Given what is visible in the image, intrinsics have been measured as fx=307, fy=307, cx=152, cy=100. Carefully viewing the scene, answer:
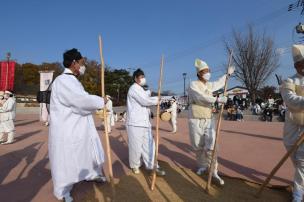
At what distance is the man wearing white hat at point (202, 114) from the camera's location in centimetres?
537

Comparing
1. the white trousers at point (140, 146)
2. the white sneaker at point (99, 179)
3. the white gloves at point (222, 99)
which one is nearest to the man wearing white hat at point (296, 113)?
the white gloves at point (222, 99)

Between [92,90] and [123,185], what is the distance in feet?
134

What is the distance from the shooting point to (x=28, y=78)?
59844mm

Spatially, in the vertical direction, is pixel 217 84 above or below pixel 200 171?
above

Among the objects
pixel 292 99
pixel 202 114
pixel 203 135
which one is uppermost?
pixel 292 99

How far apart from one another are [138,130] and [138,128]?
1.5 inches

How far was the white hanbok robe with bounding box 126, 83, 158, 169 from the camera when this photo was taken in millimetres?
5816

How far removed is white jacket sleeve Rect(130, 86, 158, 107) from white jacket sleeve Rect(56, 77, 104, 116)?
4.46 ft

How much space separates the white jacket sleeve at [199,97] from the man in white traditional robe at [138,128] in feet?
2.83

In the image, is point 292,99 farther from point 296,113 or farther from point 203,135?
point 203,135

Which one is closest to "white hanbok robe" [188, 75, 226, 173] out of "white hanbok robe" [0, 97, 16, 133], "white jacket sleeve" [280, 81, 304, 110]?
"white jacket sleeve" [280, 81, 304, 110]

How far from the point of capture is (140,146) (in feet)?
19.2

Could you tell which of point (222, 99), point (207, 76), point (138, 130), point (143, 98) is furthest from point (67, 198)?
point (207, 76)

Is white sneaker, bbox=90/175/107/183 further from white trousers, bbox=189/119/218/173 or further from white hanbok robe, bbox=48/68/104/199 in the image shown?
white trousers, bbox=189/119/218/173
